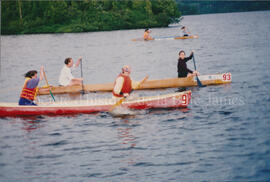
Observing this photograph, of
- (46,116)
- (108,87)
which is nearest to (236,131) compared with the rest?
(46,116)

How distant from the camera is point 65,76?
61.4 ft

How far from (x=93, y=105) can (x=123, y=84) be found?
5.09ft

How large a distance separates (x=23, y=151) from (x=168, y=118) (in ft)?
16.7

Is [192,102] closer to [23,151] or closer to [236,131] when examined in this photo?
[236,131]

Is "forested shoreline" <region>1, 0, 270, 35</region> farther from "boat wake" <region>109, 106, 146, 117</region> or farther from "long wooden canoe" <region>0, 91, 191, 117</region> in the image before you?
"boat wake" <region>109, 106, 146, 117</region>

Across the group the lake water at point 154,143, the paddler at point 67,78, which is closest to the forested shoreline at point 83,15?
the paddler at point 67,78

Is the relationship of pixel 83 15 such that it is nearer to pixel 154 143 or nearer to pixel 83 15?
pixel 83 15

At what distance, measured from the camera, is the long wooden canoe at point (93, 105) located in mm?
15297

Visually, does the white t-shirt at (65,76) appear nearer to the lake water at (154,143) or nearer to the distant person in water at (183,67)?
the lake water at (154,143)

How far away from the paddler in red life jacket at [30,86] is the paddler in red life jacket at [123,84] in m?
2.77

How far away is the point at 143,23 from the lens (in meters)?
96.8

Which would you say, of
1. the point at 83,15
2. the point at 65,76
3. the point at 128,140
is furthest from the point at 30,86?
the point at 83,15

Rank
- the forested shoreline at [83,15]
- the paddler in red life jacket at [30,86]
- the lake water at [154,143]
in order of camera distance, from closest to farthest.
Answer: the lake water at [154,143] < the paddler in red life jacket at [30,86] < the forested shoreline at [83,15]

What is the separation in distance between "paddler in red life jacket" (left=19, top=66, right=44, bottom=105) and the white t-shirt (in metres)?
3.01
